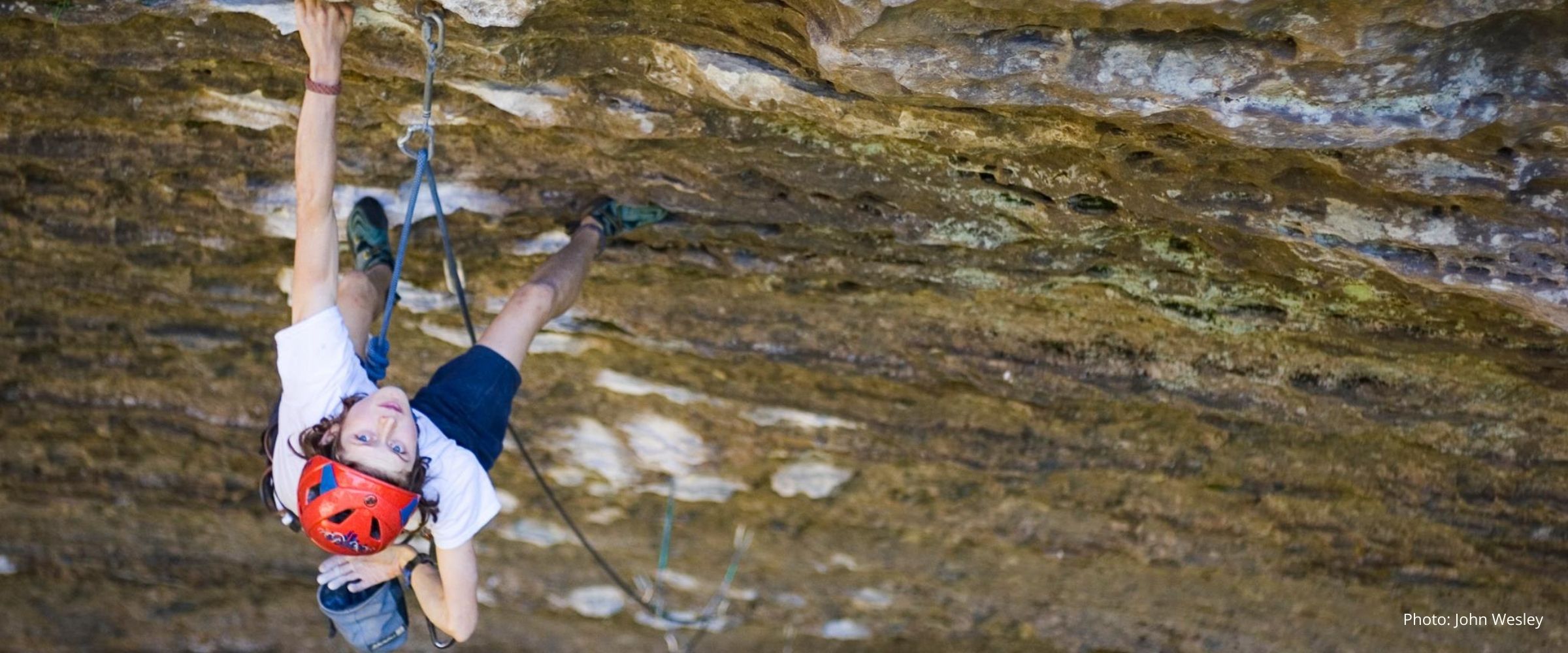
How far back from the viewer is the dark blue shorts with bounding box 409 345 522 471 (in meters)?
2.83

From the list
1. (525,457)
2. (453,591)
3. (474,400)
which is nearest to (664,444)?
(525,457)

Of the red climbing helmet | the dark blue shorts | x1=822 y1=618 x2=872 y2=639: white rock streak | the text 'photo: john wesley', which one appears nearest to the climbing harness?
the dark blue shorts

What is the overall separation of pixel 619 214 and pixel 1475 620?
3458 millimetres

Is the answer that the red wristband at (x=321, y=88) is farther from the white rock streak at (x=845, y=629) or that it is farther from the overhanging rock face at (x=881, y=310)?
the white rock streak at (x=845, y=629)

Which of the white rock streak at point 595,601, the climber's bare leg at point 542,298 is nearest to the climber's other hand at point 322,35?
the climber's bare leg at point 542,298

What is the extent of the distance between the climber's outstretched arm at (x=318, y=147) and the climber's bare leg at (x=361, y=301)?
520 millimetres

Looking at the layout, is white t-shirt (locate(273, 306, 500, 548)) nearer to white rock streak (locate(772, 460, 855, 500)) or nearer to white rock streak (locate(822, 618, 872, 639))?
white rock streak (locate(772, 460, 855, 500))

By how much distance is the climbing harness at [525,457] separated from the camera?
8.01ft

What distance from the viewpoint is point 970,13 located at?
215 centimetres

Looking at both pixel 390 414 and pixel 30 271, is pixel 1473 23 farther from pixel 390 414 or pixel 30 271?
pixel 30 271

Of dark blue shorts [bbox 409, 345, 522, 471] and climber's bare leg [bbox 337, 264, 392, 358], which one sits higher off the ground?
climber's bare leg [bbox 337, 264, 392, 358]

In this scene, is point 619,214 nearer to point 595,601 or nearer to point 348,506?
point 348,506

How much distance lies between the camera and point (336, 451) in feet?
7.88

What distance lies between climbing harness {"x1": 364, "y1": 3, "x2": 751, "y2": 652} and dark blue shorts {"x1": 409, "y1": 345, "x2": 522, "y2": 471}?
11 cm
